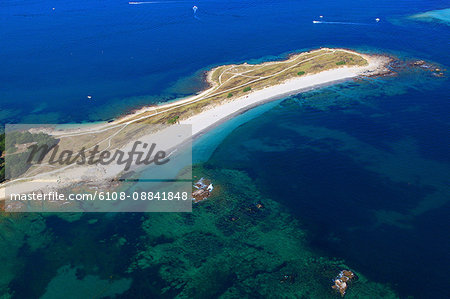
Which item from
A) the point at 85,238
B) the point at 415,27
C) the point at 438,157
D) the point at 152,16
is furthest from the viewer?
the point at 152,16

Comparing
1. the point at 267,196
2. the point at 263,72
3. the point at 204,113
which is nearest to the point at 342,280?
the point at 267,196

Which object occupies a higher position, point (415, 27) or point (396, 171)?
point (415, 27)

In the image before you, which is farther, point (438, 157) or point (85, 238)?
point (438, 157)

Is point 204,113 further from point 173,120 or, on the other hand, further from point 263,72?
point 263,72

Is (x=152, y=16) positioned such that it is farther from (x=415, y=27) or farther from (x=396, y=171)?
(x=396, y=171)

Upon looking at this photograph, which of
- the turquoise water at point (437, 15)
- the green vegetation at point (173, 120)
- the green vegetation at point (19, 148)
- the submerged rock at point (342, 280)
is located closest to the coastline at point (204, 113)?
the green vegetation at point (173, 120)

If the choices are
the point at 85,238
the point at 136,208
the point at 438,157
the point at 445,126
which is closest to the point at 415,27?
the point at 445,126

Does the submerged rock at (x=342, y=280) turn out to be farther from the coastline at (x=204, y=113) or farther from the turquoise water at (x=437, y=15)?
the turquoise water at (x=437, y=15)
